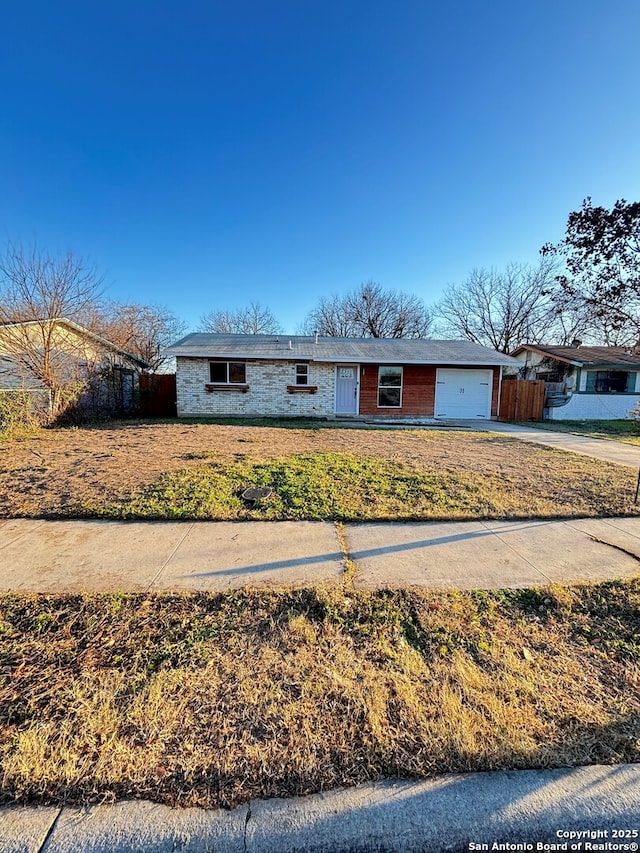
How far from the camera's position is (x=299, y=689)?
1822 mm

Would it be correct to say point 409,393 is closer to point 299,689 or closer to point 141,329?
point 299,689

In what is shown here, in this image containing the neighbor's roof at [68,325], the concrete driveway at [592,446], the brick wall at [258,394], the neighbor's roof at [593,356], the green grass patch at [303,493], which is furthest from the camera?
the neighbor's roof at [593,356]

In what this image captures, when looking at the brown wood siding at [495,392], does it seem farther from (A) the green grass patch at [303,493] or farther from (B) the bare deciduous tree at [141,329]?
(B) the bare deciduous tree at [141,329]

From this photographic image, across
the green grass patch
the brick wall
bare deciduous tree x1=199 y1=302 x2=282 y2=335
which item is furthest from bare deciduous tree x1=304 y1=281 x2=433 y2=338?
the green grass patch

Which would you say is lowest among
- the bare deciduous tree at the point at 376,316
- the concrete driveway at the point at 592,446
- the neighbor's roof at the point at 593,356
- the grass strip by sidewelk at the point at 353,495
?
the concrete driveway at the point at 592,446

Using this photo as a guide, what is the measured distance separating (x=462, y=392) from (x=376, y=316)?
1996 centimetres

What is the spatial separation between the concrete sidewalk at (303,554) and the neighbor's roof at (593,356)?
17764 millimetres

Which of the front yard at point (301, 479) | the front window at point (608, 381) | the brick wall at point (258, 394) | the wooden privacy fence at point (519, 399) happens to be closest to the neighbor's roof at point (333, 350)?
the brick wall at point (258, 394)

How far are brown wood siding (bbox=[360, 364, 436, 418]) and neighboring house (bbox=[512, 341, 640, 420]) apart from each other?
495 cm

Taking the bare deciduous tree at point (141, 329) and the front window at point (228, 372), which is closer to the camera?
the front window at point (228, 372)

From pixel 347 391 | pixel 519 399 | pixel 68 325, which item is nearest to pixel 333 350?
pixel 347 391

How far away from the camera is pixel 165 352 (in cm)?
1381

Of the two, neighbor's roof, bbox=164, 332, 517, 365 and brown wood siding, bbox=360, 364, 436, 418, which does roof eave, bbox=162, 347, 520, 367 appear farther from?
brown wood siding, bbox=360, 364, 436, 418

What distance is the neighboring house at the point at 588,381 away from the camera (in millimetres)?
17344
